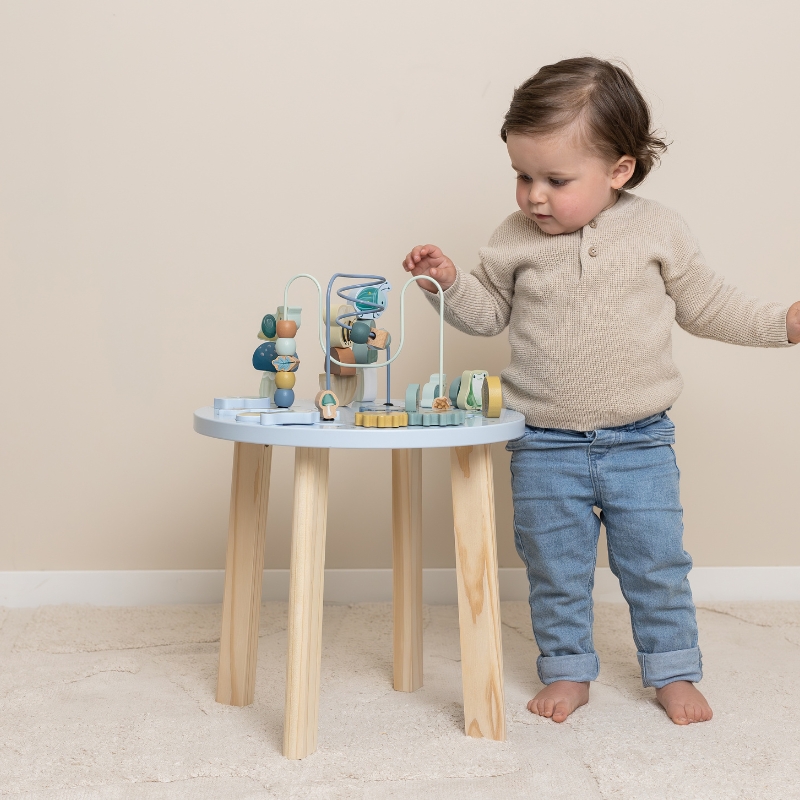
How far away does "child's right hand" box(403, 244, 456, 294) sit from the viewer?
1.12 meters

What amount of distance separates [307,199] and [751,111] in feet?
2.40

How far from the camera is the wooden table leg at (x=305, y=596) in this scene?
3.05 ft

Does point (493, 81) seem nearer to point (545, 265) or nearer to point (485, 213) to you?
point (485, 213)

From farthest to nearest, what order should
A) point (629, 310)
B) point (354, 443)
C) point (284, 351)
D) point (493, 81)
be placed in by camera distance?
point (493, 81)
point (629, 310)
point (284, 351)
point (354, 443)

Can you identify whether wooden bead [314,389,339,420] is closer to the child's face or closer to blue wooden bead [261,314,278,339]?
blue wooden bead [261,314,278,339]

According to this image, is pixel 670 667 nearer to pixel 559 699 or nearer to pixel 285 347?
pixel 559 699

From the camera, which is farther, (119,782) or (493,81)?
(493,81)

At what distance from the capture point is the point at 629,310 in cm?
111

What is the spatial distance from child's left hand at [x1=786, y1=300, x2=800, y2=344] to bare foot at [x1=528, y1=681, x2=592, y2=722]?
50 centimetres

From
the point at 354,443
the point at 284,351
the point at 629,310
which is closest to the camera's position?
the point at 354,443

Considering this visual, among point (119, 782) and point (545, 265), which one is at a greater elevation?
point (545, 265)

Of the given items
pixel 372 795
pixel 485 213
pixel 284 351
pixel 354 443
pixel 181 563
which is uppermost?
pixel 485 213

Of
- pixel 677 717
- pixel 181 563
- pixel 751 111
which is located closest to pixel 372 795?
pixel 677 717

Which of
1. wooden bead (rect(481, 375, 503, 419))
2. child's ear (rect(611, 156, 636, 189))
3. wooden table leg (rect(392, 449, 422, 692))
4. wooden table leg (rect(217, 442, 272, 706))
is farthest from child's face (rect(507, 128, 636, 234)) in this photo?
wooden table leg (rect(217, 442, 272, 706))
